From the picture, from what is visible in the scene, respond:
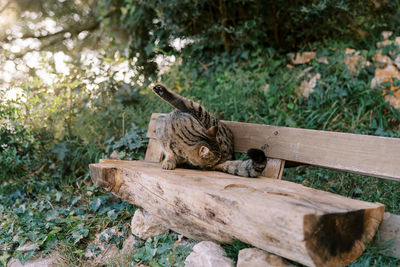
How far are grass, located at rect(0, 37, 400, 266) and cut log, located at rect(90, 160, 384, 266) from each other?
0.40 m

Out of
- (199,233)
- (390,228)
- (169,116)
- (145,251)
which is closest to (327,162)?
(390,228)

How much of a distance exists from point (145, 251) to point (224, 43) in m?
3.31

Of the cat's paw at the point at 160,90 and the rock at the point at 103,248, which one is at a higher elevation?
the cat's paw at the point at 160,90

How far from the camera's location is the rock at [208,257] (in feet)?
5.61

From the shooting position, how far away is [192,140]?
2.25 m

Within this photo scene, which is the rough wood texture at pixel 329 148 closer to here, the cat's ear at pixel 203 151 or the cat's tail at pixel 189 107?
the cat's tail at pixel 189 107

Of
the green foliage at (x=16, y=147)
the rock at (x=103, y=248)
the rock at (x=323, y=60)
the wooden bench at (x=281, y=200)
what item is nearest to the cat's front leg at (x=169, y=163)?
the wooden bench at (x=281, y=200)

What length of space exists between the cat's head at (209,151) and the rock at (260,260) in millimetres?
788

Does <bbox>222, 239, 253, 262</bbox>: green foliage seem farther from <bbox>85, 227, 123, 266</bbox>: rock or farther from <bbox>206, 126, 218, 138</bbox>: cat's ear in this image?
<bbox>85, 227, 123, 266</bbox>: rock

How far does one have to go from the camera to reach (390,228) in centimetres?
160

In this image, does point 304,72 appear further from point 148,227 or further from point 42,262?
point 42,262

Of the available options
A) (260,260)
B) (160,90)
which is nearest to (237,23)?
(160,90)

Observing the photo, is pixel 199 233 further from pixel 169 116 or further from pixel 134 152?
pixel 134 152

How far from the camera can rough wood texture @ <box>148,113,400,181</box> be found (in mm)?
1776
